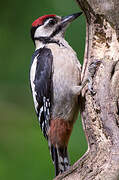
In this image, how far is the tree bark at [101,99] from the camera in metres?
3.07

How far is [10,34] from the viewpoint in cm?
562

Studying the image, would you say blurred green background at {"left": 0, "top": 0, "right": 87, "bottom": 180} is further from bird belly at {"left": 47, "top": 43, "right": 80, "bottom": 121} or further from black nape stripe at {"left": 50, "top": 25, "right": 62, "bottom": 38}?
bird belly at {"left": 47, "top": 43, "right": 80, "bottom": 121}

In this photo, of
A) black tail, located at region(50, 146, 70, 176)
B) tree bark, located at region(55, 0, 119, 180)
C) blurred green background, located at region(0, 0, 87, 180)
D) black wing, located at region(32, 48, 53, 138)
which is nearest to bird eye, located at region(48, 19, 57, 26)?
black wing, located at region(32, 48, 53, 138)

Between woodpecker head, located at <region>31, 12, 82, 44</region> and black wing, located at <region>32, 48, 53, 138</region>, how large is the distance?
0.98ft

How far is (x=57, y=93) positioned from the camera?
3.94 m

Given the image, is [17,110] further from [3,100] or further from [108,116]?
[108,116]

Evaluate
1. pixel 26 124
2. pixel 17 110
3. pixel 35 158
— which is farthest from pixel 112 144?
pixel 17 110

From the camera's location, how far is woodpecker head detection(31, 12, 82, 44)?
4293 millimetres

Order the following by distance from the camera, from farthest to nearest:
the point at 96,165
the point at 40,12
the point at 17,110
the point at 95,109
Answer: the point at 40,12 < the point at 17,110 < the point at 95,109 < the point at 96,165

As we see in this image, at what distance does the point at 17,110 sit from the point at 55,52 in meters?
1.45

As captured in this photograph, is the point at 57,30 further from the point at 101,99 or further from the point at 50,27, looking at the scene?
the point at 101,99

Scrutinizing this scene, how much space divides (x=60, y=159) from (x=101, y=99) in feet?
2.83

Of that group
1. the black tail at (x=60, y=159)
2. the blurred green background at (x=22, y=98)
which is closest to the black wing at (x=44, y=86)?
the black tail at (x=60, y=159)

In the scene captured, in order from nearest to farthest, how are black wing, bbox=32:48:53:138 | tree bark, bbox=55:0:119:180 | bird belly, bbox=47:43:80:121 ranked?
1. tree bark, bbox=55:0:119:180
2. bird belly, bbox=47:43:80:121
3. black wing, bbox=32:48:53:138
